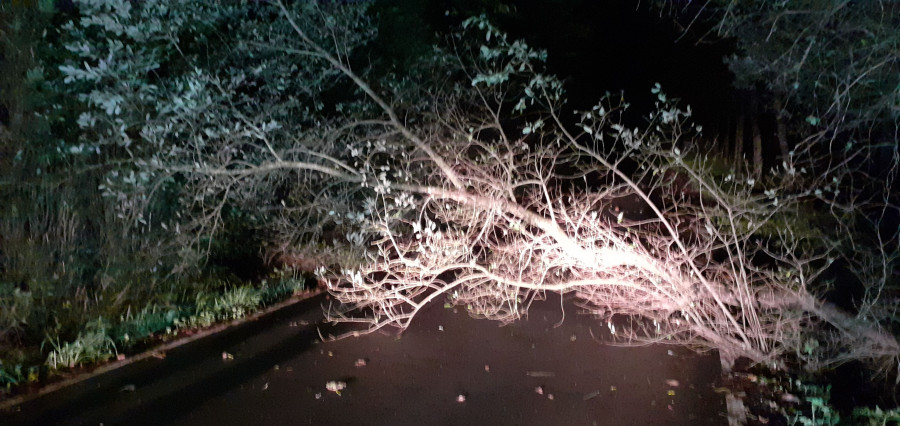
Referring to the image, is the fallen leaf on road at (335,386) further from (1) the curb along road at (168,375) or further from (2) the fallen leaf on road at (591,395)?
(2) the fallen leaf on road at (591,395)


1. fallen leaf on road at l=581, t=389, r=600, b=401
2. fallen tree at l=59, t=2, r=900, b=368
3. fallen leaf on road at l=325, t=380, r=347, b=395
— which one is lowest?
fallen leaf on road at l=325, t=380, r=347, b=395

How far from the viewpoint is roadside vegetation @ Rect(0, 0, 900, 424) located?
6637 millimetres

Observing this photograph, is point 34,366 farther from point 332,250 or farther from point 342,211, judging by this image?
point 332,250

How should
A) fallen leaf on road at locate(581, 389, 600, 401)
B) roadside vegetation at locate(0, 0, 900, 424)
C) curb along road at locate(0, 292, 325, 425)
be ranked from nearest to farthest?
curb along road at locate(0, 292, 325, 425) < fallen leaf on road at locate(581, 389, 600, 401) < roadside vegetation at locate(0, 0, 900, 424)

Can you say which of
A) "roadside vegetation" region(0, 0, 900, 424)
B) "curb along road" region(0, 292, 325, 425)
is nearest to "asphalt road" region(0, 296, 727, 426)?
"curb along road" region(0, 292, 325, 425)

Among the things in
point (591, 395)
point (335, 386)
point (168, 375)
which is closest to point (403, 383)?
point (335, 386)

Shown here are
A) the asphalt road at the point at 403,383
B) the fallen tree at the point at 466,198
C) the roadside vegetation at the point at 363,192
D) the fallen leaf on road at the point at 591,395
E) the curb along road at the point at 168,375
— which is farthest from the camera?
the fallen tree at the point at 466,198

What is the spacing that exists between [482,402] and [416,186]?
3.26 m

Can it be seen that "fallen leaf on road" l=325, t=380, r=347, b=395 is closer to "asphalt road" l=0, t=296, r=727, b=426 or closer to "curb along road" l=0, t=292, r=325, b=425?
"asphalt road" l=0, t=296, r=727, b=426

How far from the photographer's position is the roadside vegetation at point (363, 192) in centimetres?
664

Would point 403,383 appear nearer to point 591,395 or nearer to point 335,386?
point 335,386

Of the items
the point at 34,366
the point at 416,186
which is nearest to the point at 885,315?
the point at 416,186

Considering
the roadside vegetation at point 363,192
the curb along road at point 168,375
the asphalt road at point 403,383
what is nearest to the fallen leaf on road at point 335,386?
the asphalt road at point 403,383

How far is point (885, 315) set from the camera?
6203 mm
